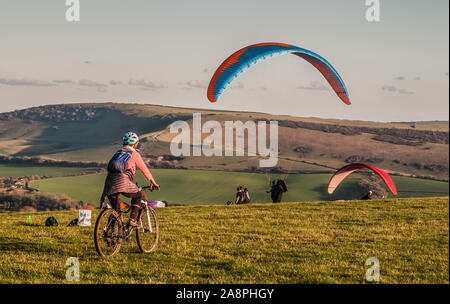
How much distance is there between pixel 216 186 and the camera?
122 metres

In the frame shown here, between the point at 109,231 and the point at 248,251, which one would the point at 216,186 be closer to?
the point at 248,251

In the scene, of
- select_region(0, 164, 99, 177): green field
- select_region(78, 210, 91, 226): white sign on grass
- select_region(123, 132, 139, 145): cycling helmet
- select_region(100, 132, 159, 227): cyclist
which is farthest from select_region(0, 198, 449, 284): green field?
select_region(0, 164, 99, 177): green field

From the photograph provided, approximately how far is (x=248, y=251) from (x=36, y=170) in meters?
137

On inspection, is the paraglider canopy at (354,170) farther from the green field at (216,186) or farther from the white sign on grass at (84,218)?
the green field at (216,186)

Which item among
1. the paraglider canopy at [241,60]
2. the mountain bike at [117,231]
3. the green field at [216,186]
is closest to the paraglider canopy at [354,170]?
the paraglider canopy at [241,60]

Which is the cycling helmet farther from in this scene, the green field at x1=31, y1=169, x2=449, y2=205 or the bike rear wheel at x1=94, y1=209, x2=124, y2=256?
the green field at x1=31, y1=169, x2=449, y2=205

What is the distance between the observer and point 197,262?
12508mm

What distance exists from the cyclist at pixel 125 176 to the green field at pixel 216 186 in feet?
308

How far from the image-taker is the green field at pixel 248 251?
440 inches

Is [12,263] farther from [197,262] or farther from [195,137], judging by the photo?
[195,137]

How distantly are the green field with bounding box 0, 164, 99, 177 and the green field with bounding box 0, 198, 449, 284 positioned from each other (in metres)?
121

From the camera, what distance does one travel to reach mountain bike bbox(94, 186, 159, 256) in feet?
40.0

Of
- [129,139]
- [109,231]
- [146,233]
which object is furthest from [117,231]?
[129,139]
